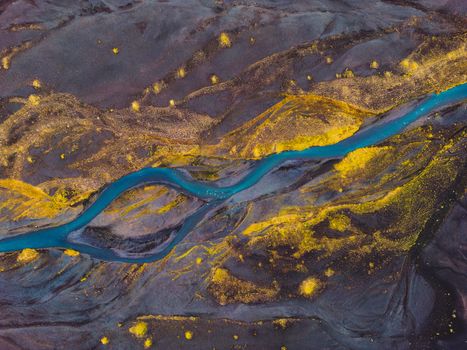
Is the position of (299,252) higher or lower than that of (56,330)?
higher

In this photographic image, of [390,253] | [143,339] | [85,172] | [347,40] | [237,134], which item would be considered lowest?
[143,339]

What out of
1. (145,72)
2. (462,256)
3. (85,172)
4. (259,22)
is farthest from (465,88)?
(85,172)

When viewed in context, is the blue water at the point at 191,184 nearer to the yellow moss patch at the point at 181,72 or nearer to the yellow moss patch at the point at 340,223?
the yellow moss patch at the point at 340,223

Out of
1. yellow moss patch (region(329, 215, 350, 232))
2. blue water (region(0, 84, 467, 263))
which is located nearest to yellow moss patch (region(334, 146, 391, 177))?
blue water (region(0, 84, 467, 263))

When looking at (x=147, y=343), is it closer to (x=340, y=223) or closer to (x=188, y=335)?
(x=188, y=335)

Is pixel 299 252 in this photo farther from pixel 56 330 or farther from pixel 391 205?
pixel 56 330
